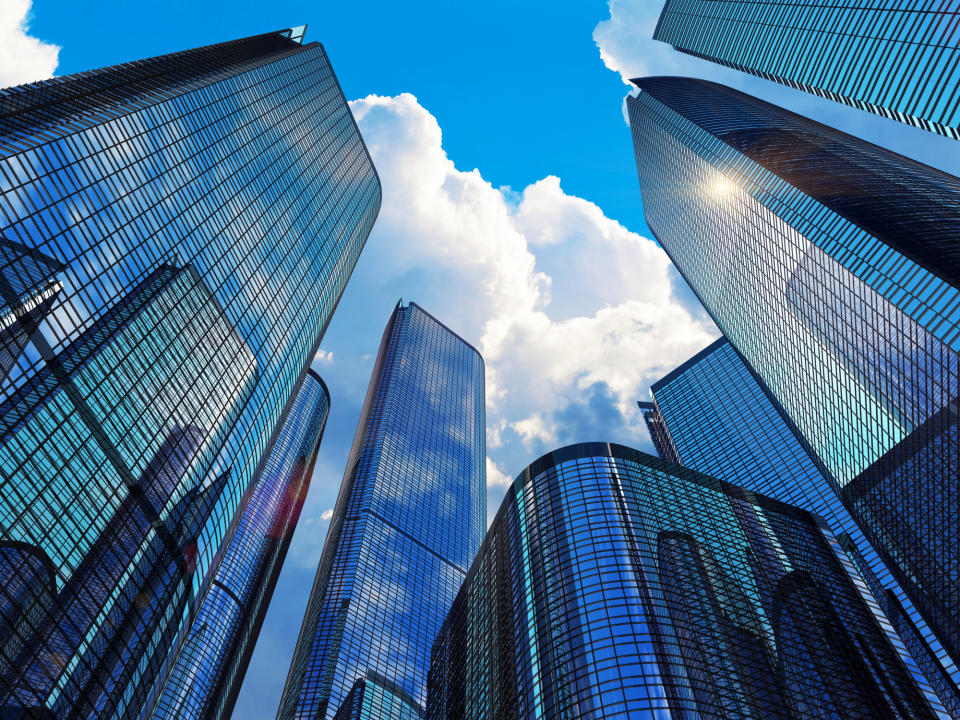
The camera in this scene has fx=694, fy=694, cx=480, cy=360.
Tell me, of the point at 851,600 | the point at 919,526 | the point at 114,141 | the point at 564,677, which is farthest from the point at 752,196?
the point at 114,141

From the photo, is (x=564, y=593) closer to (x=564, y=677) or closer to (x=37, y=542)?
(x=564, y=677)

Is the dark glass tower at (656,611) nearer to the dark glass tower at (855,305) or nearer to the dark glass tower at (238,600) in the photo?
the dark glass tower at (855,305)

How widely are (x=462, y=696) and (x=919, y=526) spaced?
2208 inches

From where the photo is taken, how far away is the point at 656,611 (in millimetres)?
62156

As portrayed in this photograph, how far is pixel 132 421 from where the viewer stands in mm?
60312

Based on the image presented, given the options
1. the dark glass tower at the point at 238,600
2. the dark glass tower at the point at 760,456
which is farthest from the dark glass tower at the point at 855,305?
the dark glass tower at the point at 238,600

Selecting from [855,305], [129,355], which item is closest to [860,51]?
[855,305]

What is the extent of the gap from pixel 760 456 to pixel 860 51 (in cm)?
10305

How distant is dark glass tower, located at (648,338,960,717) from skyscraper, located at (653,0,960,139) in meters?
74.0

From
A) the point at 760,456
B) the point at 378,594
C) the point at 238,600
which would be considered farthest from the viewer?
the point at 760,456

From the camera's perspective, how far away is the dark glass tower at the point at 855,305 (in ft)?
223

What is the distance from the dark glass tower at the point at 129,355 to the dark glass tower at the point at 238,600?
Answer: 38228 millimetres

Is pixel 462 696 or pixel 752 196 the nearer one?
pixel 462 696

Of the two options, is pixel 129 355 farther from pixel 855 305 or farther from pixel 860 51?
pixel 860 51
